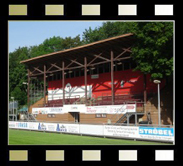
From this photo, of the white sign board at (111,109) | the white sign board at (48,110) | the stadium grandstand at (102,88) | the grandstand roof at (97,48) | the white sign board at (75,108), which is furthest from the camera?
the white sign board at (48,110)

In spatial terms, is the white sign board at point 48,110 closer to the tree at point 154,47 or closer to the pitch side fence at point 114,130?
the pitch side fence at point 114,130

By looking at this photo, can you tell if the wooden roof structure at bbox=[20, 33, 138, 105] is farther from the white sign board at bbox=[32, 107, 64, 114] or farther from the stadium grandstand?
the white sign board at bbox=[32, 107, 64, 114]

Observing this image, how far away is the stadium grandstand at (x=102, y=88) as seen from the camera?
3503 cm

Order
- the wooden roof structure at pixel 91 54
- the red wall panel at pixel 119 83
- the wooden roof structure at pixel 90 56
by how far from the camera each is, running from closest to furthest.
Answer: the wooden roof structure at pixel 91 54
the wooden roof structure at pixel 90 56
the red wall panel at pixel 119 83

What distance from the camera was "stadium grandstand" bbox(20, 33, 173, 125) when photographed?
35.0 m

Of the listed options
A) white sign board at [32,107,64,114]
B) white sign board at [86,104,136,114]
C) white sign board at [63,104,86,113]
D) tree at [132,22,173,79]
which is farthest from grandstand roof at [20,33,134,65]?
white sign board at [32,107,64,114]

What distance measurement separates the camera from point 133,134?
23844 millimetres

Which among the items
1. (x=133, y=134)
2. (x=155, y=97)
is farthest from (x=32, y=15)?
(x=155, y=97)

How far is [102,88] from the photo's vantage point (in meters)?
45.6

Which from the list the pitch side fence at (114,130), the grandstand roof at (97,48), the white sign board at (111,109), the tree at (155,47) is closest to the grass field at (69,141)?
the pitch side fence at (114,130)

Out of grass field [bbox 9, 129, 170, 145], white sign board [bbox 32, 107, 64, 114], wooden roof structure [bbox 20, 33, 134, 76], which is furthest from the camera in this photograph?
white sign board [bbox 32, 107, 64, 114]

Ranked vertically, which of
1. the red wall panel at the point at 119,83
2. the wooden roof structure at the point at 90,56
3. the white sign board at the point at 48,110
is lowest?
the white sign board at the point at 48,110

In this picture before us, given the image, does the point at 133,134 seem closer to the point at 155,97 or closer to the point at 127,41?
the point at 155,97
